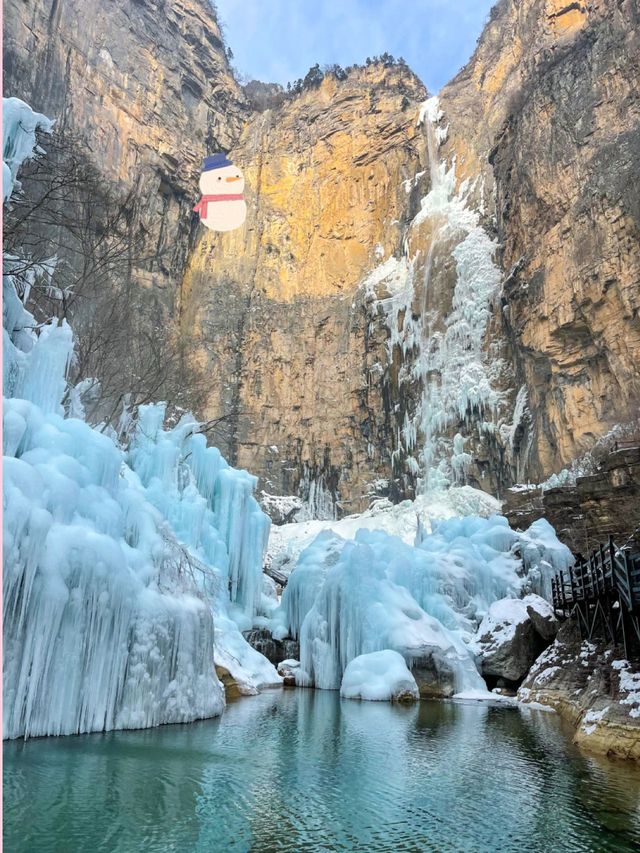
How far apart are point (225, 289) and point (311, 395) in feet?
33.0

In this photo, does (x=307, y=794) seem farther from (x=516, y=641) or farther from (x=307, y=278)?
(x=307, y=278)

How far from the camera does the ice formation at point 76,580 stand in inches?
262

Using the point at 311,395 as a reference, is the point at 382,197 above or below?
above

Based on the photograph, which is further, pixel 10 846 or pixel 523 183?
pixel 523 183

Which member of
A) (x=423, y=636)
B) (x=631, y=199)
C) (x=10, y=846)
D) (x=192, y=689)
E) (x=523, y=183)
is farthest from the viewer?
(x=523, y=183)

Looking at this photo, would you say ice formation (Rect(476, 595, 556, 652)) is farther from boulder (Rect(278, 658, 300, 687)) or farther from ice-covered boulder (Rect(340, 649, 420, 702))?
boulder (Rect(278, 658, 300, 687))

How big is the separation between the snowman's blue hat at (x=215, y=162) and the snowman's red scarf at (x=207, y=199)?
2045 millimetres

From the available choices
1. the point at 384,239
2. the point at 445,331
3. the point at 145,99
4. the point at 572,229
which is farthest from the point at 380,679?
the point at 145,99

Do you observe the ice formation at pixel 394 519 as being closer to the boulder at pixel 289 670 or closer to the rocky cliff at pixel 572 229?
the rocky cliff at pixel 572 229

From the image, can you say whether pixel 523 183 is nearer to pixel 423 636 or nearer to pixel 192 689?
pixel 423 636

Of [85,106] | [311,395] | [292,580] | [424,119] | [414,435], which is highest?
[424,119]

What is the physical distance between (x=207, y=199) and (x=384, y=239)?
46.0 ft

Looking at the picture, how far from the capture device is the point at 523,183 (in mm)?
31859

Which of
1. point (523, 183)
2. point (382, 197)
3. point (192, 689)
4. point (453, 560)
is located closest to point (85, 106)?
point (382, 197)
